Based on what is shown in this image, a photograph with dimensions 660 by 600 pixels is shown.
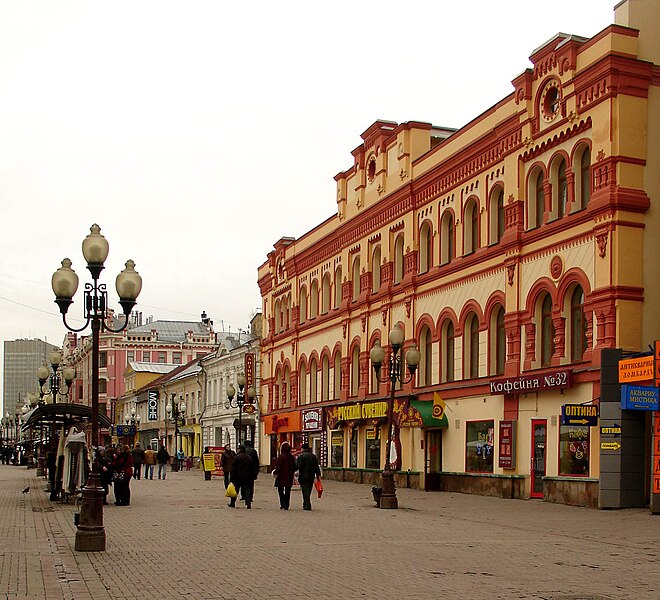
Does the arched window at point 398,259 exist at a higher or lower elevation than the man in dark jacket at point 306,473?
higher

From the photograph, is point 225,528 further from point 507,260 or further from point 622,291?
point 507,260

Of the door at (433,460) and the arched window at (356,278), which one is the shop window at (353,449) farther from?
the door at (433,460)

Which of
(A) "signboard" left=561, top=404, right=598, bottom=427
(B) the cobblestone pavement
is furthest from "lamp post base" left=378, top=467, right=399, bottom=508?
(A) "signboard" left=561, top=404, right=598, bottom=427

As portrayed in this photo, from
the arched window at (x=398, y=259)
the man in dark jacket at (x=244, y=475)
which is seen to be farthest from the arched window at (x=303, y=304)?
the man in dark jacket at (x=244, y=475)

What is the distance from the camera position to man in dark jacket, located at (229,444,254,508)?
25.5 m

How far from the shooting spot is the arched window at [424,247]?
3850 cm

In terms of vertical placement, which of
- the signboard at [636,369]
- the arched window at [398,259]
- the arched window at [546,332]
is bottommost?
the signboard at [636,369]

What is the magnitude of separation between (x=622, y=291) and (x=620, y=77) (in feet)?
18.2

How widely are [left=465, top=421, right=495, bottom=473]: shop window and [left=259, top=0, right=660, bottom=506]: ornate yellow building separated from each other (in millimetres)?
70

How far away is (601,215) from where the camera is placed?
87.0ft

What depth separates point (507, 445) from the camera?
100.0ft

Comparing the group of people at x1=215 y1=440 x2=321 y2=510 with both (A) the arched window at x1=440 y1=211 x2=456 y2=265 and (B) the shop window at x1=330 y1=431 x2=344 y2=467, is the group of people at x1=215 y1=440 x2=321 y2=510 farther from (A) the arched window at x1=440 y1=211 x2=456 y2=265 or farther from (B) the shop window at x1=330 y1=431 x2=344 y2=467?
(B) the shop window at x1=330 y1=431 x2=344 y2=467

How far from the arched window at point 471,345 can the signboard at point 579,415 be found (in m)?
8.57

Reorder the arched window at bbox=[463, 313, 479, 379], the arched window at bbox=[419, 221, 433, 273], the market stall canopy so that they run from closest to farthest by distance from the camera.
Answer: the market stall canopy
the arched window at bbox=[463, 313, 479, 379]
the arched window at bbox=[419, 221, 433, 273]
